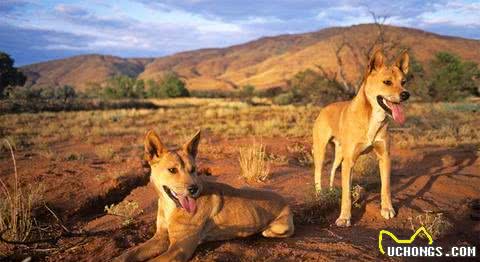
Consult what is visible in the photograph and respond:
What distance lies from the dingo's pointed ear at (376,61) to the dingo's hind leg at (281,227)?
8.50ft

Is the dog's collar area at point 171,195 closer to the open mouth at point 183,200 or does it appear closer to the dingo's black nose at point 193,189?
the open mouth at point 183,200

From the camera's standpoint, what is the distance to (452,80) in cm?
4344

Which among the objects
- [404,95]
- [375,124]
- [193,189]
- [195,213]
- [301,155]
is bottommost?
[301,155]

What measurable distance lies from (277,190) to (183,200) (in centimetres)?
384

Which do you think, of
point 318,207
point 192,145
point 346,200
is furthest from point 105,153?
point 192,145

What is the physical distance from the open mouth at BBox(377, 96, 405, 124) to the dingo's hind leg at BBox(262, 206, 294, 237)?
6.90ft

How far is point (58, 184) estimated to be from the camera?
404 inches

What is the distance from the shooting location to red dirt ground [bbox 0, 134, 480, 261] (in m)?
5.58

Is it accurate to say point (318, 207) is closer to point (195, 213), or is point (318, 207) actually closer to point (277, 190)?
point (277, 190)

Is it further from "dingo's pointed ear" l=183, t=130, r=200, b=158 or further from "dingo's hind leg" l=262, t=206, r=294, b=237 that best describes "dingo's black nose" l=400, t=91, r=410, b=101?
"dingo's pointed ear" l=183, t=130, r=200, b=158

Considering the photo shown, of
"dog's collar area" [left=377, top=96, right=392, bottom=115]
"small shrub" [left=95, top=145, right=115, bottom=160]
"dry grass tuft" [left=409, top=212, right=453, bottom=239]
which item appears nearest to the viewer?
"dry grass tuft" [left=409, top=212, right=453, bottom=239]

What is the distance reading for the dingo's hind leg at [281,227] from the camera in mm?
5953

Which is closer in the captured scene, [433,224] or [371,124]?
[433,224]

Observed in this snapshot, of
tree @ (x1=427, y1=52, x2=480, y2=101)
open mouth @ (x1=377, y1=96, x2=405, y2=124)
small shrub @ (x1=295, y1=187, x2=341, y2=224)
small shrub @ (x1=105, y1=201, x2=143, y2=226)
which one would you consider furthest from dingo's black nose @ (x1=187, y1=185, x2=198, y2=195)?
tree @ (x1=427, y1=52, x2=480, y2=101)
